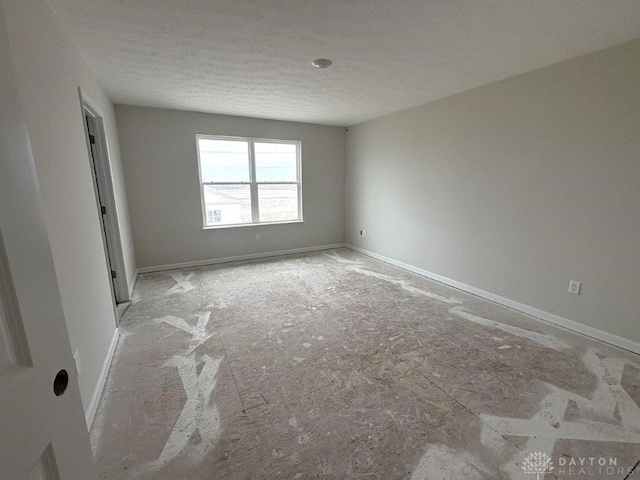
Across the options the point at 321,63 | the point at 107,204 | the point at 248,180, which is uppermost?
the point at 321,63

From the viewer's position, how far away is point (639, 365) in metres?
2.19

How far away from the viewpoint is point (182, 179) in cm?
454

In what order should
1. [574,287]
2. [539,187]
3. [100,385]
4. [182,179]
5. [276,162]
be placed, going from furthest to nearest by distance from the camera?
[276,162] → [182,179] → [539,187] → [574,287] → [100,385]

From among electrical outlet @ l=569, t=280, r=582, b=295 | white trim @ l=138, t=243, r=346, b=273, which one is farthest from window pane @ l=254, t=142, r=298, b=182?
electrical outlet @ l=569, t=280, r=582, b=295

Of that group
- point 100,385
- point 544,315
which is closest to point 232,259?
point 100,385

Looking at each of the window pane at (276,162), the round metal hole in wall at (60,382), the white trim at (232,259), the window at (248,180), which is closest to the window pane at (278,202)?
the window at (248,180)

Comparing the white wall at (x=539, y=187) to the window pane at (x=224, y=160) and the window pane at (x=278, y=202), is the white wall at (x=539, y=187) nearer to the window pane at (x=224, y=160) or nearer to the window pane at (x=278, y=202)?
the window pane at (x=278, y=202)

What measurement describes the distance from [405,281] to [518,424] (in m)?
2.46

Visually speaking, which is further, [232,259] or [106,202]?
[232,259]

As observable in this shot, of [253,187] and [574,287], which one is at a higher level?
[253,187]

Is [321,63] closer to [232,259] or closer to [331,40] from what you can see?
[331,40]

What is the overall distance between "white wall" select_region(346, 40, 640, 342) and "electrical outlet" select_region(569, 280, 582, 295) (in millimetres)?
40

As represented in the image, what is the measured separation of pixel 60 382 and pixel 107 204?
3.07m

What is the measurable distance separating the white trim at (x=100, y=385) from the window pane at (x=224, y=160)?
117 inches
